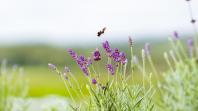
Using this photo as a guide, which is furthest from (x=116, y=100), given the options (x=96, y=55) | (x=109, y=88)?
(x=96, y=55)

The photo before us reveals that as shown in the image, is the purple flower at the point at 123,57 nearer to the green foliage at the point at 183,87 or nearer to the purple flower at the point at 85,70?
the purple flower at the point at 85,70

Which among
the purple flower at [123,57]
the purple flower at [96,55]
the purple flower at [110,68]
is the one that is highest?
the purple flower at [96,55]

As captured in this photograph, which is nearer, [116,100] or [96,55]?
[96,55]

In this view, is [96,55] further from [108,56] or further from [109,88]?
[109,88]

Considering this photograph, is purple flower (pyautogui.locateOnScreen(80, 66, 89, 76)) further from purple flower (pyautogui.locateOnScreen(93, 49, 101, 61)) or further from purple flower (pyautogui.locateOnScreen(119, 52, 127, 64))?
purple flower (pyautogui.locateOnScreen(119, 52, 127, 64))

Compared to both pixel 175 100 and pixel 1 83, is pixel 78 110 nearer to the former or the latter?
pixel 175 100

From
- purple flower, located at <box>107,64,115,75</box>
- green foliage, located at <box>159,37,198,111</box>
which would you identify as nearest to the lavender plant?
purple flower, located at <box>107,64,115,75</box>

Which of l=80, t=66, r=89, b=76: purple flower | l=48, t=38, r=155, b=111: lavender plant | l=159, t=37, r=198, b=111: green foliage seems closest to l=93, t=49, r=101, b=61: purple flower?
l=48, t=38, r=155, b=111: lavender plant

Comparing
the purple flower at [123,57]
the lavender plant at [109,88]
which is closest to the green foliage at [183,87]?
the lavender plant at [109,88]

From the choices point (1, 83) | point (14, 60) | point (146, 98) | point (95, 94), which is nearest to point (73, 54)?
point (95, 94)

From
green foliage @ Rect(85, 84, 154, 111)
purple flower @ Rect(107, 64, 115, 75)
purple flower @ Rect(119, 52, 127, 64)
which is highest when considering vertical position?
purple flower @ Rect(119, 52, 127, 64)

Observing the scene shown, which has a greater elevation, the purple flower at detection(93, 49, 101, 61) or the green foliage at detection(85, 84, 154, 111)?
the purple flower at detection(93, 49, 101, 61)
